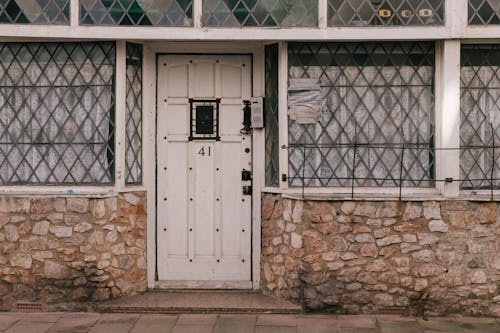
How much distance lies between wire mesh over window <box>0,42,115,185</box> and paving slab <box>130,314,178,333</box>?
4.79ft

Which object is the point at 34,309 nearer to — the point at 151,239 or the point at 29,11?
the point at 151,239

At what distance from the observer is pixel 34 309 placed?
7758 mm

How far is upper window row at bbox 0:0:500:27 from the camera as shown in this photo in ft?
25.0

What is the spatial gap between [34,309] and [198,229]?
6.25ft

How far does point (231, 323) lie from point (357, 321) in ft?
4.04

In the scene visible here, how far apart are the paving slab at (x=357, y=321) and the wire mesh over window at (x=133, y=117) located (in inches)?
102

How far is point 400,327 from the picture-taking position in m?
7.21

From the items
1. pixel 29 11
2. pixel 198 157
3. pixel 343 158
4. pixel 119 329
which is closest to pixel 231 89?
pixel 198 157

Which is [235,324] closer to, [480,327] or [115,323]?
[115,323]

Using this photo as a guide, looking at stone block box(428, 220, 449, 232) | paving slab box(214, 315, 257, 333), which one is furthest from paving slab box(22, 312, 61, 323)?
stone block box(428, 220, 449, 232)

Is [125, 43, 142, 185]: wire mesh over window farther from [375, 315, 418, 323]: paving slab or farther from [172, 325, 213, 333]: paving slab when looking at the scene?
[375, 315, 418, 323]: paving slab

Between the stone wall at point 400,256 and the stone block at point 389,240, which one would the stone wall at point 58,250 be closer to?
the stone wall at point 400,256

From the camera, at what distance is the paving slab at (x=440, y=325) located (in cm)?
715

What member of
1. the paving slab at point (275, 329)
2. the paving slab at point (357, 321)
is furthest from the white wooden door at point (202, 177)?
the paving slab at point (357, 321)
